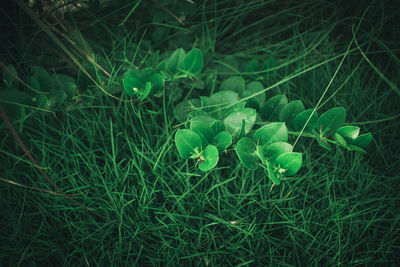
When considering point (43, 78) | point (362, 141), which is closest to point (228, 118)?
point (362, 141)

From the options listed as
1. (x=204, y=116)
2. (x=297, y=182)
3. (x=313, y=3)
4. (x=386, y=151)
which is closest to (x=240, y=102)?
(x=204, y=116)

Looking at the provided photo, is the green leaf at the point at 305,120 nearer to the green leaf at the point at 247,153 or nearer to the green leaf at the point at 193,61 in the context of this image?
the green leaf at the point at 247,153

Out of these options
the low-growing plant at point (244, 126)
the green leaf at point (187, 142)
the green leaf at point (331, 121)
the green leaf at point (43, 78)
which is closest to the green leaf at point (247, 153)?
the low-growing plant at point (244, 126)

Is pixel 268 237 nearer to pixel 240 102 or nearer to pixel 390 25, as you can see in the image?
pixel 240 102

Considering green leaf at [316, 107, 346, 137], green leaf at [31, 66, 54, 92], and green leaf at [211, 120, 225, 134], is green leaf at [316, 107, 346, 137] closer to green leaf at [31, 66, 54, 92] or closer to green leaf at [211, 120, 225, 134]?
green leaf at [211, 120, 225, 134]

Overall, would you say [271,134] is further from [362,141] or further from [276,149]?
[362,141]

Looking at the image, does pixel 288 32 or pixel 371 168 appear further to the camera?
pixel 288 32

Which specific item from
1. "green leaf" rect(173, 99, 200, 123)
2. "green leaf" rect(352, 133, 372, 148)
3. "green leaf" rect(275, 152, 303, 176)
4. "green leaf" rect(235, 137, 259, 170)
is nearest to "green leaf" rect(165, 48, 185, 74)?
"green leaf" rect(173, 99, 200, 123)
